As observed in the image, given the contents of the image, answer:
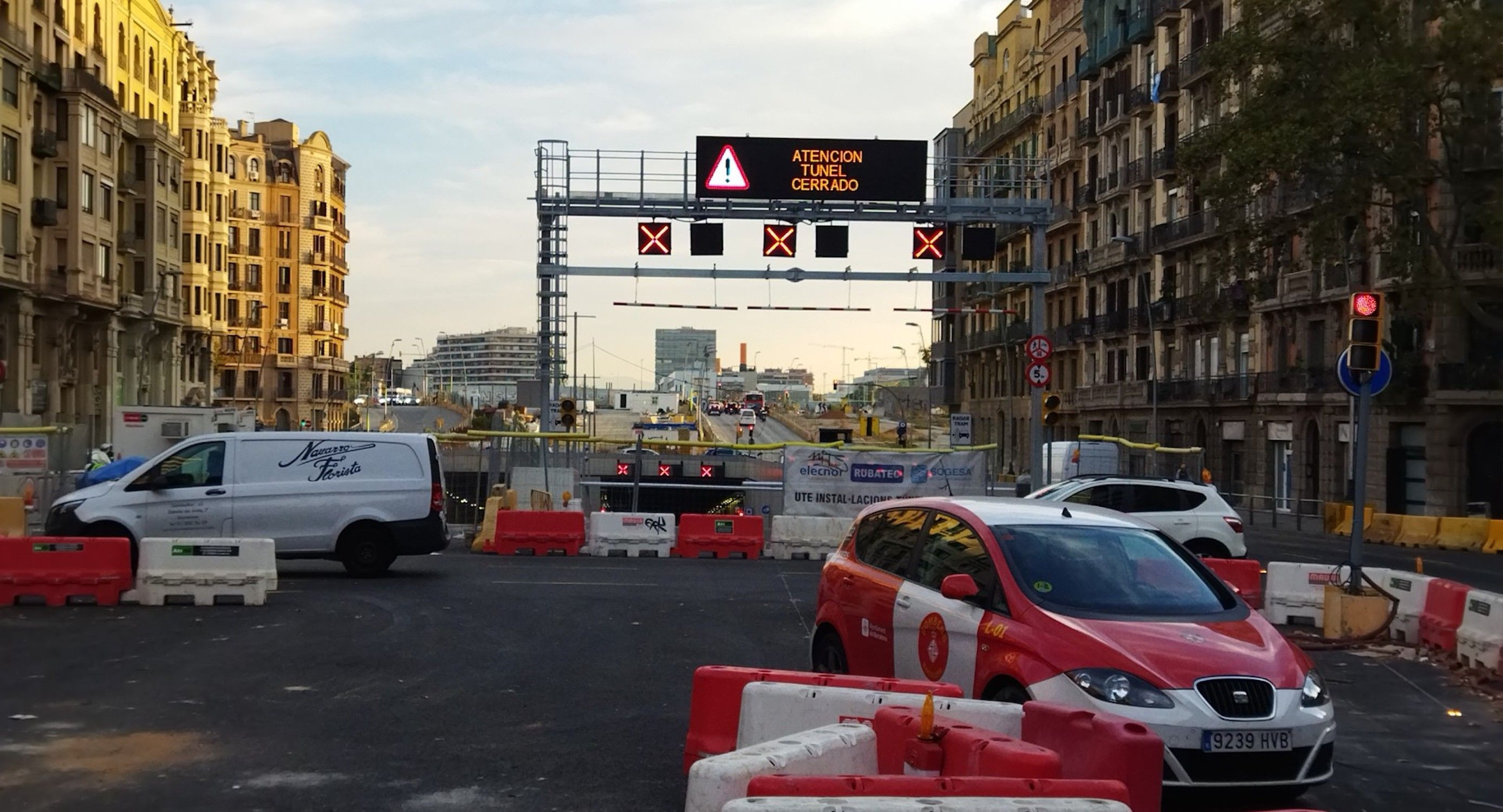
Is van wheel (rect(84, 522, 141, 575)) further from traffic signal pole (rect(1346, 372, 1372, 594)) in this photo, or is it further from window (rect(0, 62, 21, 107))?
window (rect(0, 62, 21, 107))

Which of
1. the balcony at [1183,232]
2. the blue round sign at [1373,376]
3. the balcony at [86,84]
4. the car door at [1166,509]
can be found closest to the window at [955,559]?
the blue round sign at [1373,376]

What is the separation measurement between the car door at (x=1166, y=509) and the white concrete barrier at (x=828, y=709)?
15563 mm

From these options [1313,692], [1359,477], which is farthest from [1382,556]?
[1313,692]

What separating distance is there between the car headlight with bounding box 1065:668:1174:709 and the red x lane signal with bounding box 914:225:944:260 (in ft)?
88.1

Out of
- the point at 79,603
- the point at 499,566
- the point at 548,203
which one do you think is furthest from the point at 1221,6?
the point at 79,603

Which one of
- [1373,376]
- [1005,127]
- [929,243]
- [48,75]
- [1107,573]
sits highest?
[1005,127]

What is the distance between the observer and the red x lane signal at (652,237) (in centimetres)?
3453

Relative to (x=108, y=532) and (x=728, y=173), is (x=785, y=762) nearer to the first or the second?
(x=108, y=532)

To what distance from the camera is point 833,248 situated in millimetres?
34250

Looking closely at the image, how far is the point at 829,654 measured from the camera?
33.7 feet

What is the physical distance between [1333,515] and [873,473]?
61.9ft

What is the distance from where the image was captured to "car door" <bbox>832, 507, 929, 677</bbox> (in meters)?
9.39

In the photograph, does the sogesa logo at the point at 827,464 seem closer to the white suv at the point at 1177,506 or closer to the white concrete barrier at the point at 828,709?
the white suv at the point at 1177,506

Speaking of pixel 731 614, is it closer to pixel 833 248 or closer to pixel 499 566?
pixel 499 566
